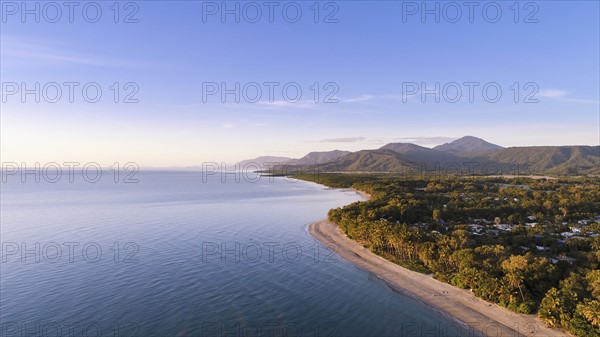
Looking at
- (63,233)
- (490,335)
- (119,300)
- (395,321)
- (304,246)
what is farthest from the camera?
(63,233)

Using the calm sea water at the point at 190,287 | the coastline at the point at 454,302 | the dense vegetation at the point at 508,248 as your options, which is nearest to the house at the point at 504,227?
the dense vegetation at the point at 508,248

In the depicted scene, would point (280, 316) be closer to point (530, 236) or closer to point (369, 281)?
point (369, 281)

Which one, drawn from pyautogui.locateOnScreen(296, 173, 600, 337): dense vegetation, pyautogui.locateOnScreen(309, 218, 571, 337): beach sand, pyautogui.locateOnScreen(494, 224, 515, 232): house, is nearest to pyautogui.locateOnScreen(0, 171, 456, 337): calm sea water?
pyautogui.locateOnScreen(309, 218, 571, 337): beach sand

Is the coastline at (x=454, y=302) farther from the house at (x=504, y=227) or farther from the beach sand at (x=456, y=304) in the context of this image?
the house at (x=504, y=227)

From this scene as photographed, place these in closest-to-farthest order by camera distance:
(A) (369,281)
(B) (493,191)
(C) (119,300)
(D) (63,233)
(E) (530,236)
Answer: (C) (119,300) → (A) (369,281) → (E) (530,236) → (D) (63,233) → (B) (493,191)

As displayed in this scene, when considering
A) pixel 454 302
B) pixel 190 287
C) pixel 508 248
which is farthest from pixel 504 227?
pixel 190 287

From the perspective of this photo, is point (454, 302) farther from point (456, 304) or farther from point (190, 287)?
point (190, 287)

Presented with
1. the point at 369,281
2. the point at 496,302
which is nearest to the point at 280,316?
the point at 369,281

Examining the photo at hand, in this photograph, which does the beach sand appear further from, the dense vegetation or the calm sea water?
the calm sea water
